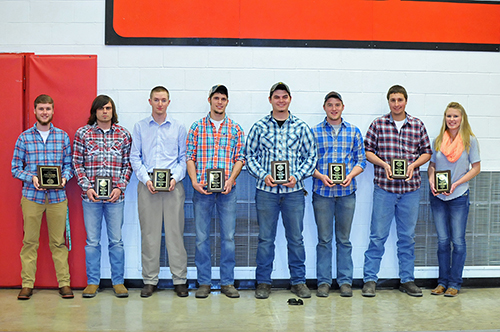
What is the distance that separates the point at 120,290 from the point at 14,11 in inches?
111

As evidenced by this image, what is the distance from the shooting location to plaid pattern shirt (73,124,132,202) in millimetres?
3910

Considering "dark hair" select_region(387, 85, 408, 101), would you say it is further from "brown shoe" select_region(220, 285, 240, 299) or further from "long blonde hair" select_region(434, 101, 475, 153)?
"brown shoe" select_region(220, 285, 240, 299)

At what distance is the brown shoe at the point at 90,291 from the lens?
3.87 m

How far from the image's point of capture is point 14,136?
Answer: 4078 millimetres

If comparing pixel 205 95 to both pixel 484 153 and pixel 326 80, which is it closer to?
pixel 326 80

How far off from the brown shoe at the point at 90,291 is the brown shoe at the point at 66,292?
0.36 feet

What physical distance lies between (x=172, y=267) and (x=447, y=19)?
3.55 meters

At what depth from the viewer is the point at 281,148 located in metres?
3.86

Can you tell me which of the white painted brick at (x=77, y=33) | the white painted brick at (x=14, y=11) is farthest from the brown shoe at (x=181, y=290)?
the white painted brick at (x=14, y=11)

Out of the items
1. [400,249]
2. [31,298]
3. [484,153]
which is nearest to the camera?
[31,298]

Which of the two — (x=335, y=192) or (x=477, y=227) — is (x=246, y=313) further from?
(x=477, y=227)

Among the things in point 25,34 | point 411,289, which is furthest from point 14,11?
point 411,289

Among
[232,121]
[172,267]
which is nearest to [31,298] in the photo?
[172,267]

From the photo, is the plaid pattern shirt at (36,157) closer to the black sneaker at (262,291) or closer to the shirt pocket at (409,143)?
the black sneaker at (262,291)
